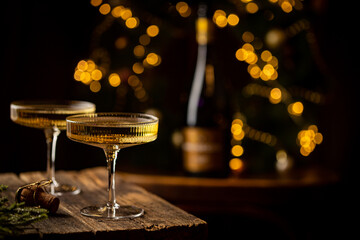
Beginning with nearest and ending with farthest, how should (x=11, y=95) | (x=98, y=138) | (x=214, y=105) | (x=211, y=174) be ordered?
(x=98, y=138), (x=211, y=174), (x=214, y=105), (x=11, y=95)

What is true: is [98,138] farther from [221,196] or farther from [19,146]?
[19,146]

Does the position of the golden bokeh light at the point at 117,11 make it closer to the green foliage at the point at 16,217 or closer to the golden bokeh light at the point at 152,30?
the golden bokeh light at the point at 152,30

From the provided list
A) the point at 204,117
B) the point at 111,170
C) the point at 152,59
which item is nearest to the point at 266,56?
the point at 204,117

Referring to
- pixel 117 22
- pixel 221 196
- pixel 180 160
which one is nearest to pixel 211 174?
pixel 221 196

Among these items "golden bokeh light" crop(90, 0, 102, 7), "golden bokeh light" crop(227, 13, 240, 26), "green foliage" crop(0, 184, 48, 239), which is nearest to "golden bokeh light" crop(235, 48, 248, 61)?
"golden bokeh light" crop(227, 13, 240, 26)

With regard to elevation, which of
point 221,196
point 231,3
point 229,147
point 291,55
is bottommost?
point 221,196

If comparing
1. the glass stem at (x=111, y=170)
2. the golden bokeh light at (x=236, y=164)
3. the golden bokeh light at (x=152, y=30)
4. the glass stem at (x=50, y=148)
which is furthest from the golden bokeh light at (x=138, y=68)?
the glass stem at (x=111, y=170)
